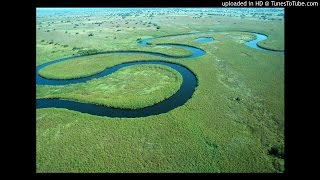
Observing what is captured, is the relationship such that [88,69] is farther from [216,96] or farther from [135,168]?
[135,168]

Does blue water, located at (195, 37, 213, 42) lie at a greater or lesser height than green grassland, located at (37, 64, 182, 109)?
greater

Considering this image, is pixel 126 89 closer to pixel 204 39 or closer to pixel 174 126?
pixel 174 126

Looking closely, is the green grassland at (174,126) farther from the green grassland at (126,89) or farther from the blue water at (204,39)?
the blue water at (204,39)

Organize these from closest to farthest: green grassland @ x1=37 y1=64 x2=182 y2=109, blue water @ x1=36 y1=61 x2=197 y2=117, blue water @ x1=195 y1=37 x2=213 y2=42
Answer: blue water @ x1=36 y1=61 x2=197 y2=117
green grassland @ x1=37 y1=64 x2=182 y2=109
blue water @ x1=195 y1=37 x2=213 y2=42

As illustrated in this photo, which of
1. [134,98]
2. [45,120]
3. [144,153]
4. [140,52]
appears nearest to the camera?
[144,153]

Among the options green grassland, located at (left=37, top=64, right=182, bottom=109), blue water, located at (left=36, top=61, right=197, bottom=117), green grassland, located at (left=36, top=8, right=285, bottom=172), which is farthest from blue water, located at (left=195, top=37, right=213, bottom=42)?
blue water, located at (left=36, top=61, right=197, bottom=117)

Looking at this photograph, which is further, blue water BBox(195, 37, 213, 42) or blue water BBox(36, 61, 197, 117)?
blue water BBox(195, 37, 213, 42)

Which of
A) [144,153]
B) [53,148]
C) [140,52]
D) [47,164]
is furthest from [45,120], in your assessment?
[140,52]

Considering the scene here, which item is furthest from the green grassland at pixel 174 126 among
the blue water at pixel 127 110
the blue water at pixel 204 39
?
the blue water at pixel 204 39

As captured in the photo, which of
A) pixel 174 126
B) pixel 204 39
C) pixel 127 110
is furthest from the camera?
pixel 204 39

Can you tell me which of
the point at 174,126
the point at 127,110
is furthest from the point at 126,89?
the point at 174,126

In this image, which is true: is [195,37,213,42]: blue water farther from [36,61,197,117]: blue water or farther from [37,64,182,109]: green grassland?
[36,61,197,117]: blue water
